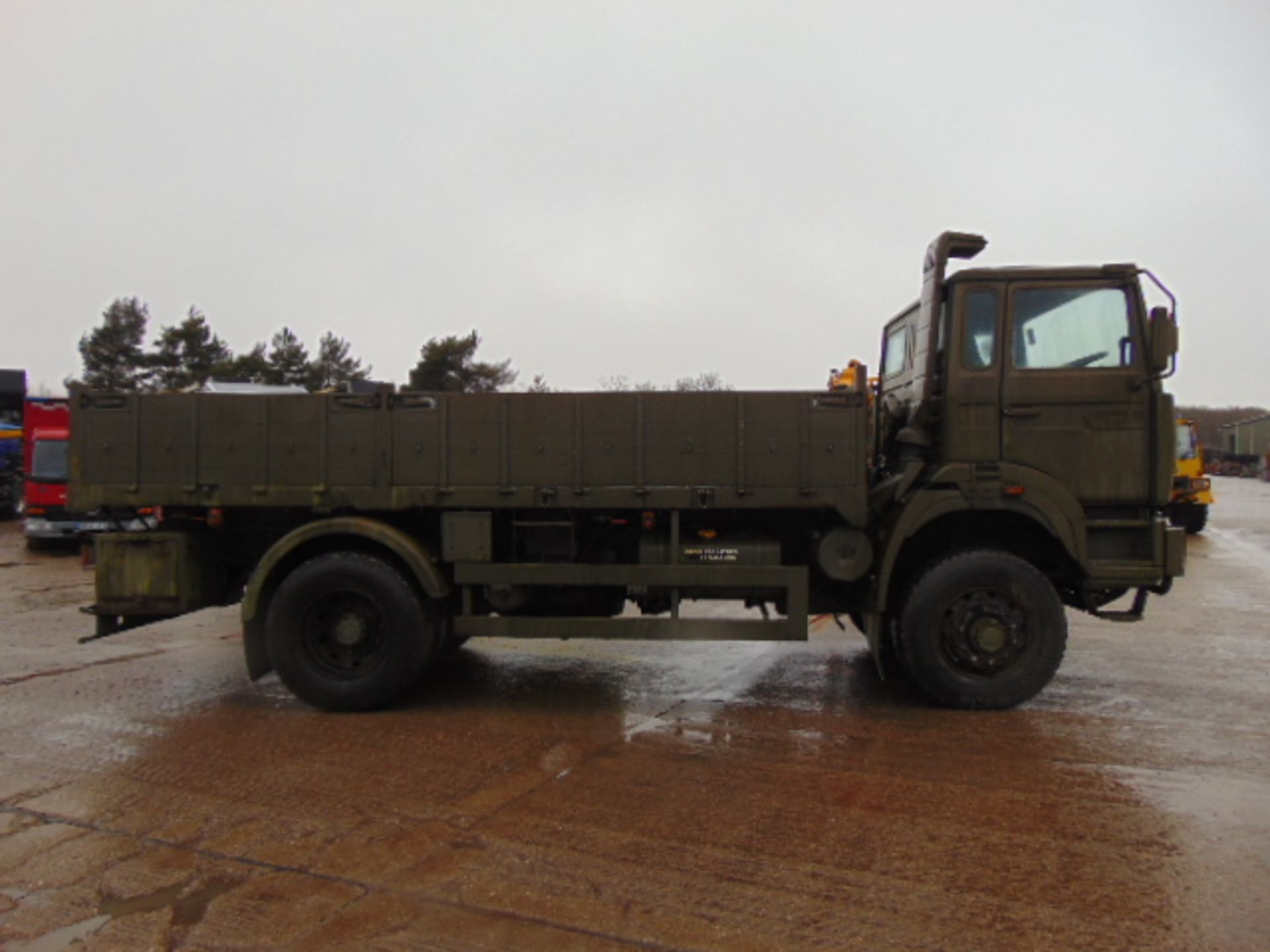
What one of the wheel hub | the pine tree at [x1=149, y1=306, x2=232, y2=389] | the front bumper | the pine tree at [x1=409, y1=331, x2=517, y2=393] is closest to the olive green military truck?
the wheel hub

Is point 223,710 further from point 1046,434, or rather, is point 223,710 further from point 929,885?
point 1046,434

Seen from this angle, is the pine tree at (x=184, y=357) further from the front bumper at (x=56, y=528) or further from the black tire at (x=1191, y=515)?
the black tire at (x=1191, y=515)

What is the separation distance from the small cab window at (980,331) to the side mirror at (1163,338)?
938 millimetres

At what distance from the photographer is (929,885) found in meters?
3.48

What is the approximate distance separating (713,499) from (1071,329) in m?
2.61

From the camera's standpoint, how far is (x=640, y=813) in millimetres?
4203

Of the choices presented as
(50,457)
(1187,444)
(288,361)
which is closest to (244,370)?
(288,361)

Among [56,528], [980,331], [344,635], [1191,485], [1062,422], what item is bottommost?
[56,528]

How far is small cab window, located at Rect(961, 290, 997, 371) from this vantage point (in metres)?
5.85

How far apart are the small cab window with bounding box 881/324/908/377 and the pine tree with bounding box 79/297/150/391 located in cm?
4088

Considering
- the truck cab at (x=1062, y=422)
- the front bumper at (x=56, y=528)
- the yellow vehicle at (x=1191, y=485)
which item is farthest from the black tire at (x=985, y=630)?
the front bumper at (x=56, y=528)

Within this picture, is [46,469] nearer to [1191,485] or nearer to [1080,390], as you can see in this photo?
[1080,390]

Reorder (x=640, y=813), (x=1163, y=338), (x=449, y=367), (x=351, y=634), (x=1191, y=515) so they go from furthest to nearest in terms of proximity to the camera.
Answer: (x=449, y=367), (x=1191, y=515), (x=351, y=634), (x=1163, y=338), (x=640, y=813)

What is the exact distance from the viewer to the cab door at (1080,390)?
5734 millimetres
